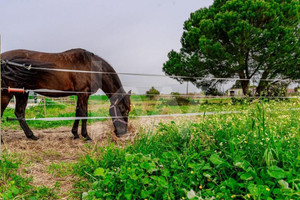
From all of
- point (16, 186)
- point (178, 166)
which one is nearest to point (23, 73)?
point (16, 186)

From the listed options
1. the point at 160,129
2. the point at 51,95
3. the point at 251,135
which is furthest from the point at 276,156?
the point at 51,95

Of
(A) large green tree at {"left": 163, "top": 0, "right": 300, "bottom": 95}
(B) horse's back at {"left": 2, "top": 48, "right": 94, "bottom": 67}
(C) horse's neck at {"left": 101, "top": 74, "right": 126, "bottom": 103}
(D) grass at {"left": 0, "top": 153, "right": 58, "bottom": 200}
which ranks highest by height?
(A) large green tree at {"left": 163, "top": 0, "right": 300, "bottom": 95}

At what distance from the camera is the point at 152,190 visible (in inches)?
50.2

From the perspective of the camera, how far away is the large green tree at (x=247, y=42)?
33.3 feet

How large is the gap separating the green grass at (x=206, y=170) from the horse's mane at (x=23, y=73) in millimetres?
1843

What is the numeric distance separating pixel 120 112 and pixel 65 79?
1083mm

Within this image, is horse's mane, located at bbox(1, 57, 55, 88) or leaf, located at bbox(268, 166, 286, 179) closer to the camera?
leaf, located at bbox(268, 166, 286, 179)

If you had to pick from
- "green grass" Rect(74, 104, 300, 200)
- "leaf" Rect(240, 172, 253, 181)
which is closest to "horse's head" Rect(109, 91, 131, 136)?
"green grass" Rect(74, 104, 300, 200)

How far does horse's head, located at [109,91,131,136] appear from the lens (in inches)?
145

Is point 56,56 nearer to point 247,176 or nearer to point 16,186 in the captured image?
point 16,186

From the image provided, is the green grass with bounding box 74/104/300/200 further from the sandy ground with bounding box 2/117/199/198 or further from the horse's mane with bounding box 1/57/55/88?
the horse's mane with bounding box 1/57/55/88

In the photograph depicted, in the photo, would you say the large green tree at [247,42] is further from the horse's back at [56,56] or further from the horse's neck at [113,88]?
the horse's back at [56,56]

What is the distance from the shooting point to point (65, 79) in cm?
337

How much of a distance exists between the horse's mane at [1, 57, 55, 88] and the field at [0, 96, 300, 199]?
3.00 feet
